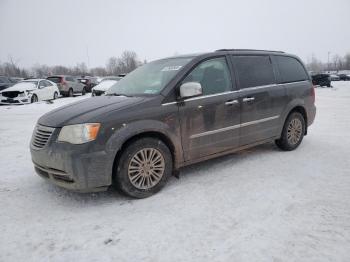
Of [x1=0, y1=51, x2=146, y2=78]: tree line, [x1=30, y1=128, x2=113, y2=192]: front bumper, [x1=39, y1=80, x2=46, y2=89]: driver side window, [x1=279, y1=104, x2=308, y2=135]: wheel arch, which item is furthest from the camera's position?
[x1=0, y1=51, x2=146, y2=78]: tree line

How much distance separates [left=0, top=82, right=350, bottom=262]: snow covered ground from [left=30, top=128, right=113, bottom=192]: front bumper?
317mm

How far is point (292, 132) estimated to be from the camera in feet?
18.2

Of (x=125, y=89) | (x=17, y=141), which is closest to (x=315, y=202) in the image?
(x=125, y=89)

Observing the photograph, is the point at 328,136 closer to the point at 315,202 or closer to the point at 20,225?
the point at 315,202

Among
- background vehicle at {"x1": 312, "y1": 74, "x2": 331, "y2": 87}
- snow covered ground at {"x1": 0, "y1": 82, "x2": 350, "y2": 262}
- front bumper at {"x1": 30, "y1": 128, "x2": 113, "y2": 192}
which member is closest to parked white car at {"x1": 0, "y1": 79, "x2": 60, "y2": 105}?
snow covered ground at {"x1": 0, "y1": 82, "x2": 350, "y2": 262}

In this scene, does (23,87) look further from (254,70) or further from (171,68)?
(254,70)

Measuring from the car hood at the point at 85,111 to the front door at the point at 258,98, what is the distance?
1727 mm

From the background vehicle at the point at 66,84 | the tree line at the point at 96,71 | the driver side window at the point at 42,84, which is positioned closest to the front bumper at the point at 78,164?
the driver side window at the point at 42,84

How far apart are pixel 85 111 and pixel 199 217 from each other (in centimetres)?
180

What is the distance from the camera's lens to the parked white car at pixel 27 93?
50.6ft

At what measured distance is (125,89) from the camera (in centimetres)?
450

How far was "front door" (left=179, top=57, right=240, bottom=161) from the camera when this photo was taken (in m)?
3.98

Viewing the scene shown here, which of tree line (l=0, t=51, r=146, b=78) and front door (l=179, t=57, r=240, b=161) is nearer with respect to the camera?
front door (l=179, t=57, r=240, b=161)

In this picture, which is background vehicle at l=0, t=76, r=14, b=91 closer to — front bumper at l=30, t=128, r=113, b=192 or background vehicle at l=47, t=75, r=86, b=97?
background vehicle at l=47, t=75, r=86, b=97
